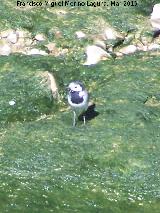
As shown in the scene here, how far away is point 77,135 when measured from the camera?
3425 cm

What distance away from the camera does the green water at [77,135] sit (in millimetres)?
28641

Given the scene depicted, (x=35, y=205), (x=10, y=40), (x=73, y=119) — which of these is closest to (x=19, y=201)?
(x=35, y=205)

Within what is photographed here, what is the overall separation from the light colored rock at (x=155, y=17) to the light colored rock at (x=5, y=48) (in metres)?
12.9

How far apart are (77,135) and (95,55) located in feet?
39.8

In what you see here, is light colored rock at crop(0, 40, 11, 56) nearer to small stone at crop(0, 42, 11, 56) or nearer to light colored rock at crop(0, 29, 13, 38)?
small stone at crop(0, 42, 11, 56)

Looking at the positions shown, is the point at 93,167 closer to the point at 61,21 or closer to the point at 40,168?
the point at 40,168

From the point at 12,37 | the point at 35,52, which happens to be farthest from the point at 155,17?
the point at 12,37

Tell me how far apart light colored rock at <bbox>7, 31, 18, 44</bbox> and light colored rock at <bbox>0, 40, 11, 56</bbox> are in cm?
49

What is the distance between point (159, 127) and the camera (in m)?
35.4

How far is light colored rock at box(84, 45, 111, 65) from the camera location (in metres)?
44.5

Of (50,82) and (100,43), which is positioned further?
(100,43)

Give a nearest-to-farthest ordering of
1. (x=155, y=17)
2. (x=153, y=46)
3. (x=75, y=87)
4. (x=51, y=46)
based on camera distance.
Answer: (x=75, y=87)
(x=51, y=46)
(x=153, y=46)
(x=155, y=17)

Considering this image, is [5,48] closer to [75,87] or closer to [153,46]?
[153,46]

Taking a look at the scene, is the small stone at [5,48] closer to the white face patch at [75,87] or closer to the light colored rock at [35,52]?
the light colored rock at [35,52]
